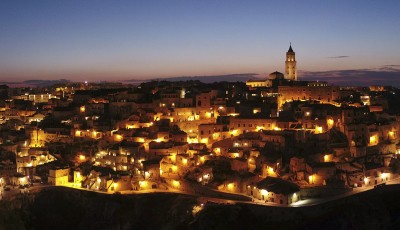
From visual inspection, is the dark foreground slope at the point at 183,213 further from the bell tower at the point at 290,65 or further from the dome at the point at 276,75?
the bell tower at the point at 290,65

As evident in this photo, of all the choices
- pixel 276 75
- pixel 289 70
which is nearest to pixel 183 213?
pixel 276 75

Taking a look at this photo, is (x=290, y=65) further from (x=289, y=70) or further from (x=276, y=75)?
(x=276, y=75)

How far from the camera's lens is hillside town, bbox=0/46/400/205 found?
32.6 meters

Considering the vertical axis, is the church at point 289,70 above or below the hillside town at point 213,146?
above

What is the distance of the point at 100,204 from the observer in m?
34.7

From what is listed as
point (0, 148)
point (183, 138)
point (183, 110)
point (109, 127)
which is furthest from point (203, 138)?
point (0, 148)

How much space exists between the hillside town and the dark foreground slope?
1294 mm

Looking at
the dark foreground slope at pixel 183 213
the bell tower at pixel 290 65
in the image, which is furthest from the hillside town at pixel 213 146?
the bell tower at pixel 290 65

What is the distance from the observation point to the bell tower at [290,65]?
69.9 m

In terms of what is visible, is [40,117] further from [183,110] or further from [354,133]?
[354,133]

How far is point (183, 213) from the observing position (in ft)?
104

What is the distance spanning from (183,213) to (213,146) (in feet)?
30.6

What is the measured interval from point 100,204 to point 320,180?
17.7 metres

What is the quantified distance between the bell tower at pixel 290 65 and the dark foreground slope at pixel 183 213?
4174 cm
